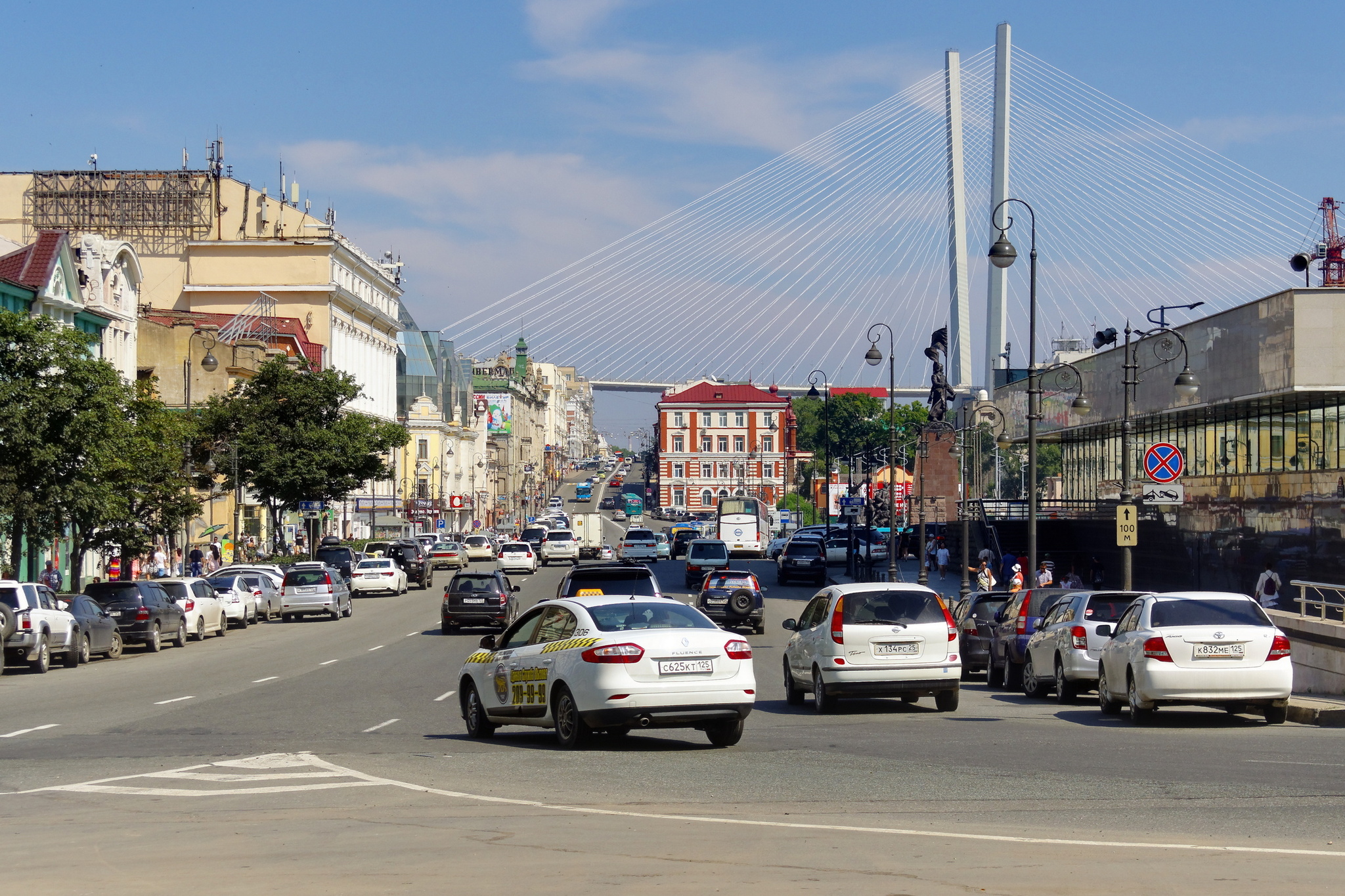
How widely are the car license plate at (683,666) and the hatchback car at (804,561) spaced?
1817 inches

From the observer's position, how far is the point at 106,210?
9500cm

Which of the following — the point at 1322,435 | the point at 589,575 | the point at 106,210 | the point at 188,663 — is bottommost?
the point at 188,663

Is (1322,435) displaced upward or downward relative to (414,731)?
upward

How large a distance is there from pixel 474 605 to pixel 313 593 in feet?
34.9

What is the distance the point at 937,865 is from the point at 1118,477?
46.7 m

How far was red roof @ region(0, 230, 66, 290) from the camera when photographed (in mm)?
48000

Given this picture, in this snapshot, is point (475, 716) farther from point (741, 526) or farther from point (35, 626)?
point (741, 526)

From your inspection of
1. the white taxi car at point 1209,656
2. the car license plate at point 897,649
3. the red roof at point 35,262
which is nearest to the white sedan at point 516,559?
the red roof at point 35,262

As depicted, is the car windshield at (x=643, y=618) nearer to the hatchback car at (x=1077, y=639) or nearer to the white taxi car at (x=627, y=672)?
the white taxi car at (x=627, y=672)

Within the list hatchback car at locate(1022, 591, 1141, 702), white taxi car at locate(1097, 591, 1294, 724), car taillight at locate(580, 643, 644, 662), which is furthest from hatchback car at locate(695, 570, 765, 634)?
car taillight at locate(580, 643, 644, 662)

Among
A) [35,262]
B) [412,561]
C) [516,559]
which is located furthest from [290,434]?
[35,262]

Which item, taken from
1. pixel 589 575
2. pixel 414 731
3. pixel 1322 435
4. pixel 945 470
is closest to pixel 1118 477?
pixel 1322 435

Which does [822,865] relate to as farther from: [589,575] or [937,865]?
[589,575]

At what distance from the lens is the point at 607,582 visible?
85.2 ft
